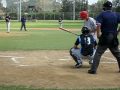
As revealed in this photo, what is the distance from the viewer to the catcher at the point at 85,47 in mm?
11641

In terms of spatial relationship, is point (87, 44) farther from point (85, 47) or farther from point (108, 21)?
point (108, 21)

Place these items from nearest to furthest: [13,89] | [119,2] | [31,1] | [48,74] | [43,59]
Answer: [13,89]
[48,74]
[43,59]
[119,2]
[31,1]

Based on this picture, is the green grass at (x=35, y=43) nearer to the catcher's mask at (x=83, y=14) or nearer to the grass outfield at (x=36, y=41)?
the grass outfield at (x=36, y=41)

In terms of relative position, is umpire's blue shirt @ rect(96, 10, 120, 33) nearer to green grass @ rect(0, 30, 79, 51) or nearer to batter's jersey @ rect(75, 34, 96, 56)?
batter's jersey @ rect(75, 34, 96, 56)

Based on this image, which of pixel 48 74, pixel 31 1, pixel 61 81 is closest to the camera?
pixel 61 81

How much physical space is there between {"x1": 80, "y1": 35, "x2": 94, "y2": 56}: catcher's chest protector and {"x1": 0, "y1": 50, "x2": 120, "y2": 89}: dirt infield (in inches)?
19.4

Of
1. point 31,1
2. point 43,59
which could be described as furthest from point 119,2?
point 43,59

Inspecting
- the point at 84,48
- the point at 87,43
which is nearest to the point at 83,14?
the point at 87,43

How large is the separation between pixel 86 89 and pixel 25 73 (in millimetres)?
2593

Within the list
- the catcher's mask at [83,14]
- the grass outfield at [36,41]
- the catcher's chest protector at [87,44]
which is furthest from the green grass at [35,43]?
the catcher's chest protector at [87,44]

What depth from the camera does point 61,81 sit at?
9539mm

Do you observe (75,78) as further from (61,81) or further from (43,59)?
(43,59)

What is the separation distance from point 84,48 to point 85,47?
0.06 metres

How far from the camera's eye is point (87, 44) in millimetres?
11617
